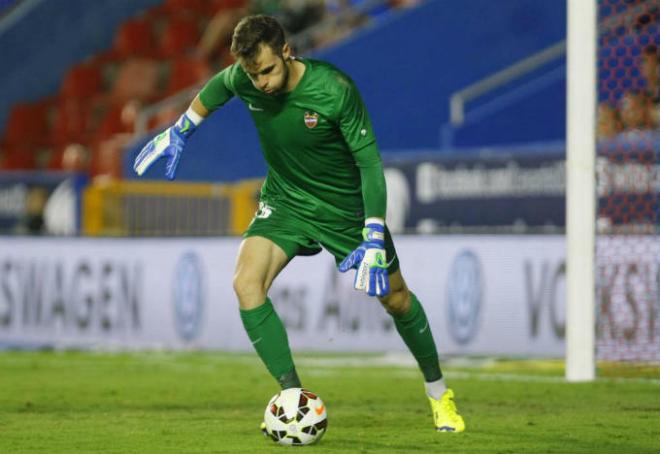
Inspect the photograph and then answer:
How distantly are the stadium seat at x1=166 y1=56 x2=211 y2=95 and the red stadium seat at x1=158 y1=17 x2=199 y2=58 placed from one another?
0.61 meters

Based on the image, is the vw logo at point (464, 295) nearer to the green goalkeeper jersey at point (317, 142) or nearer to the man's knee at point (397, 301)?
the man's knee at point (397, 301)

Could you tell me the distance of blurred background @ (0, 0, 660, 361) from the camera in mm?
11500

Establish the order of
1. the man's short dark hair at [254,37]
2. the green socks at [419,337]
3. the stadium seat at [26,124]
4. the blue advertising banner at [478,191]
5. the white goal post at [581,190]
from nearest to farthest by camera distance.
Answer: the man's short dark hair at [254,37] → the green socks at [419,337] → the white goal post at [581,190] → the blue advertising banner at [478,191] → the stadium seat at [26,124]

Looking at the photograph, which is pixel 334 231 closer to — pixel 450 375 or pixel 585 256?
pixel 585 256

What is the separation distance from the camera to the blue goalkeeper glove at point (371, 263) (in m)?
6.54

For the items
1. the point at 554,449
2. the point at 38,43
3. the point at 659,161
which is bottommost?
the point at 554,449

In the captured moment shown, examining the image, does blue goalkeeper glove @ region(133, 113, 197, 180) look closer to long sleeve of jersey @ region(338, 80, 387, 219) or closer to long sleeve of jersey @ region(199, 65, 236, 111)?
long sleeve of jersey @ region(199, 65, 236, 111)

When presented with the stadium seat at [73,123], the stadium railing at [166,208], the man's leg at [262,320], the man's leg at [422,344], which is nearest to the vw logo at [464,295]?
the stadium railing at [166,208]

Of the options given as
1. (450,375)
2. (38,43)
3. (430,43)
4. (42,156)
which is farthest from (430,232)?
(38,43)

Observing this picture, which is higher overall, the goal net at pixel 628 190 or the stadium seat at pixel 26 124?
the stadium seat at pixel 26 124

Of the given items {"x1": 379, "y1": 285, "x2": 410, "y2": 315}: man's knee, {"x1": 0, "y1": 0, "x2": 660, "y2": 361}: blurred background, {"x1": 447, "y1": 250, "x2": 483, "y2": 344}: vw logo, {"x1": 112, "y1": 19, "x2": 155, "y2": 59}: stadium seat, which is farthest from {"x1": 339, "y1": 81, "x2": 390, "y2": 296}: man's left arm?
{"x1": 112, "y1": 19, "x2": 155, "y2": 59}: stadium seat

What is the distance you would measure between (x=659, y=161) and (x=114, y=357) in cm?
584

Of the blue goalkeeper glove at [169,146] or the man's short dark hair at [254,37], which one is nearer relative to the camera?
the man's short dark hair at [254,37]

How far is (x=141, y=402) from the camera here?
8930mm
